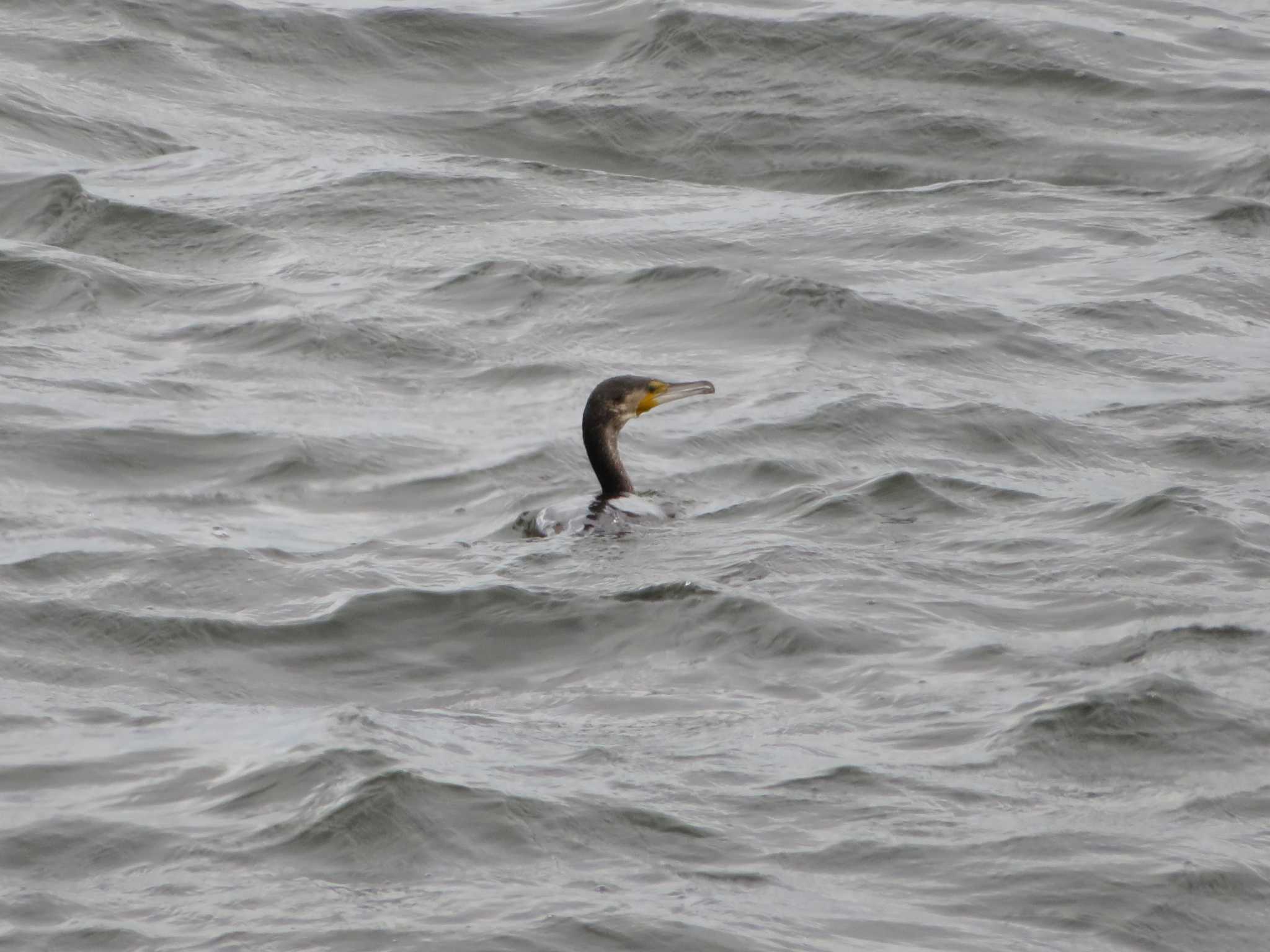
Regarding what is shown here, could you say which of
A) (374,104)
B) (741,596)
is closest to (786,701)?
(741,596)

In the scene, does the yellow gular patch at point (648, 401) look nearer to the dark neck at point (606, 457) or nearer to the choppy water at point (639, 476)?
the dark neck at point (606, 457)

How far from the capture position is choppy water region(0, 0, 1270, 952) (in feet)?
18.5

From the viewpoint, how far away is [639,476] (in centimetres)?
995

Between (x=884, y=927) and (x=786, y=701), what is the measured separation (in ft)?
5.11

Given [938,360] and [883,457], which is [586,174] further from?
[883,457]

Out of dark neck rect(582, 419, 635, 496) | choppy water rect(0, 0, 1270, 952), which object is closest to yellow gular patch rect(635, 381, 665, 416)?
dark neck rect(582, 419, 635, 496)

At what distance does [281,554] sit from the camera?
8.49 m

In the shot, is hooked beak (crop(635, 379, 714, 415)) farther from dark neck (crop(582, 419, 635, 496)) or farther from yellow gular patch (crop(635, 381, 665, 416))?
dark neck (crop(582, 419, 635, 496))

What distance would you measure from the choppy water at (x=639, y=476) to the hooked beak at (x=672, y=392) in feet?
1.09

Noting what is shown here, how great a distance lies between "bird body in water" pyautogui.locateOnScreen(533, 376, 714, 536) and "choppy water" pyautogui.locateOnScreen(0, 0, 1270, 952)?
23 centimetres

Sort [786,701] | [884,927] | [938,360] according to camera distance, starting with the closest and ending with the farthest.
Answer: [884,927] → [786,701] → [938,360]

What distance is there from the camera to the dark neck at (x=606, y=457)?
9391mm

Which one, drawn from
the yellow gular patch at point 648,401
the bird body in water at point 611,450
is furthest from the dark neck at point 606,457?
the yellow gular patch at point 648,401

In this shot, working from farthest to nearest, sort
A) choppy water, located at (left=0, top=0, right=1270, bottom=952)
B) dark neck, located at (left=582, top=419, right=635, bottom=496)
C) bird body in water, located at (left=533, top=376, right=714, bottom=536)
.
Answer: dark neck, located at (left=582, top=419, right=635, bottom=496), bird body in water, located at (left=533, top=376, right=714, bottom=536), choppy water, located at (left=0, top=0, right=1270, bottom=952)
